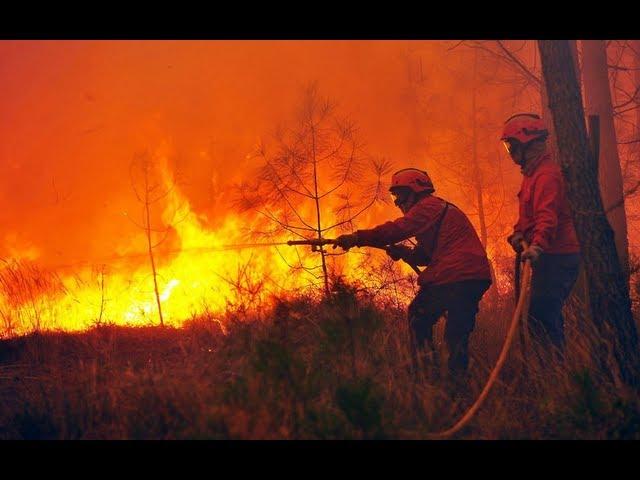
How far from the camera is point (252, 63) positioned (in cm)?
2172

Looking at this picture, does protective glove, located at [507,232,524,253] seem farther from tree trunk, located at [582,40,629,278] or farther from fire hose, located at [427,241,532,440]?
tree trunk, located at [582,40,629,278]

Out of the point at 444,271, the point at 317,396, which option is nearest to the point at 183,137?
the point at 444,271

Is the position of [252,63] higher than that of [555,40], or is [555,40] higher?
[252,63]

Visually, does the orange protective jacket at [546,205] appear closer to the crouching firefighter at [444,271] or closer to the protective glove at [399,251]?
the crouching firefighter at [444,271]

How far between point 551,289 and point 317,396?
2198mm

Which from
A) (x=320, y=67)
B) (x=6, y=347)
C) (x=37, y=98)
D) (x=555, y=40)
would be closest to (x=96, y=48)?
(x=37, y=98)

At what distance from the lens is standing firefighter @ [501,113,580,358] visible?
5113 mm

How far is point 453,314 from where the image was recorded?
5.28 m

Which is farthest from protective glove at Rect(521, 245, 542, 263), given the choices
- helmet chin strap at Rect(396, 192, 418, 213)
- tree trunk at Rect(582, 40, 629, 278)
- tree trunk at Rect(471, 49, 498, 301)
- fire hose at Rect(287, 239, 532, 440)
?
tree trunk at Rect(471, 49, 498, 301)

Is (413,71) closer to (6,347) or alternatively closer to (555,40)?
(555,40)

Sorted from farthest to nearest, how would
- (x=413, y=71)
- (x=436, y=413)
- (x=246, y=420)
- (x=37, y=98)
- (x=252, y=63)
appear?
(x=252, y=63), (x=37, y=98), (x=413, y=71), (x=436, y=413), (x=246, y=420)

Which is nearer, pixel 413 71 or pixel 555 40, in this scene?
pixel 555 40

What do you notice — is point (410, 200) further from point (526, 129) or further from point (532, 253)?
point (532, 253)
